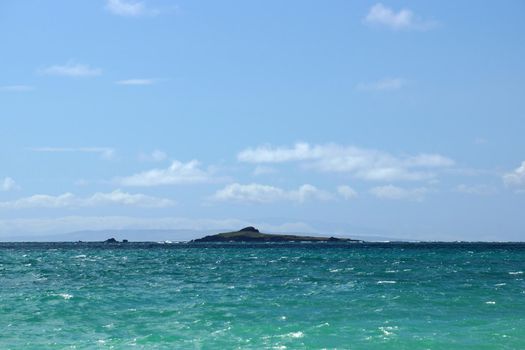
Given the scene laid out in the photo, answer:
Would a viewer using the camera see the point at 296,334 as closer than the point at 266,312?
Yes

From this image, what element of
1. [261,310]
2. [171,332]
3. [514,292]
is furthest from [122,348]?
[514,292]

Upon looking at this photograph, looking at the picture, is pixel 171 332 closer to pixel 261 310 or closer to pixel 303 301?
pixel 261 310

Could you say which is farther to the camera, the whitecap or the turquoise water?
the whitecap

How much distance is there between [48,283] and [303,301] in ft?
70.6

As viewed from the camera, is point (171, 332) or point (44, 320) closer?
point (171, 332)

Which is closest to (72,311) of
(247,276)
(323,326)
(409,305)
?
(323,326)

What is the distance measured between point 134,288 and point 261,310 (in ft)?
45.5

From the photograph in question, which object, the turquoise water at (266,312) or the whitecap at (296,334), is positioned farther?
the whitecap at (296,334)

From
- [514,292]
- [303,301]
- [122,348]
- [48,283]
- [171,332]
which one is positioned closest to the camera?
[122,348]

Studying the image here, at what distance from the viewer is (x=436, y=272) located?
202 ft

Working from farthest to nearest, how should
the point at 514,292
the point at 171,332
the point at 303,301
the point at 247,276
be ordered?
1. the point at 247,276
2. the point at 514,292
3. the point at 303,301
4. the point at 171,332

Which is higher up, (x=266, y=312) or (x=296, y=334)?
(x=266, y=312)

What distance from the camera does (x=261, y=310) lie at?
36438 mm

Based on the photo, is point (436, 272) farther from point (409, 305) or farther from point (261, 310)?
point (261, 310)
